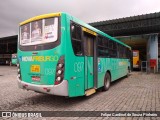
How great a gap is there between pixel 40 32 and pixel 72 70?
1.69 meters

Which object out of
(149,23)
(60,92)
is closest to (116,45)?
(60,92)

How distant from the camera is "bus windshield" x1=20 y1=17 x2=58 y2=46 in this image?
16.5 feet

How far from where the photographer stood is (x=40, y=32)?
5.30 m

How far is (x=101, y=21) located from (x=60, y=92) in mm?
18207

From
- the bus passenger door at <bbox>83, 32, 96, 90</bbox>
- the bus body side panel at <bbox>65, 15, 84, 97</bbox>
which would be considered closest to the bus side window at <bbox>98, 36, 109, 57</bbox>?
the bus passenger door at <bbox>83, 32, 96, 90</bbox>

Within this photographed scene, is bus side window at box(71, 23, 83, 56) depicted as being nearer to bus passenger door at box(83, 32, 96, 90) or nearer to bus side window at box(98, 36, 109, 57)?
bus passenger door at box(83, 32, 96, 90)

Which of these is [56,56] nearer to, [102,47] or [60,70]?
[60,70]

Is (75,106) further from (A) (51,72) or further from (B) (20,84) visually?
(B) (20,84)

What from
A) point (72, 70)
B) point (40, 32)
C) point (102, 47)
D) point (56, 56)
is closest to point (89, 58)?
point (72, 70)

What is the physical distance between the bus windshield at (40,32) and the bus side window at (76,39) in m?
0.58

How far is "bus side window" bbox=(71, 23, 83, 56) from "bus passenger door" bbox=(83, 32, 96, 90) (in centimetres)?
43

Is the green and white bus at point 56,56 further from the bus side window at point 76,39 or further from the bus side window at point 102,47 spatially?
the bus side window at point 102,47

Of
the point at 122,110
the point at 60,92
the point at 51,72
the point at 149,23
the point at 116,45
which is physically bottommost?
the point at 122,110

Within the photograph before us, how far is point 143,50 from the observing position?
112 ft
